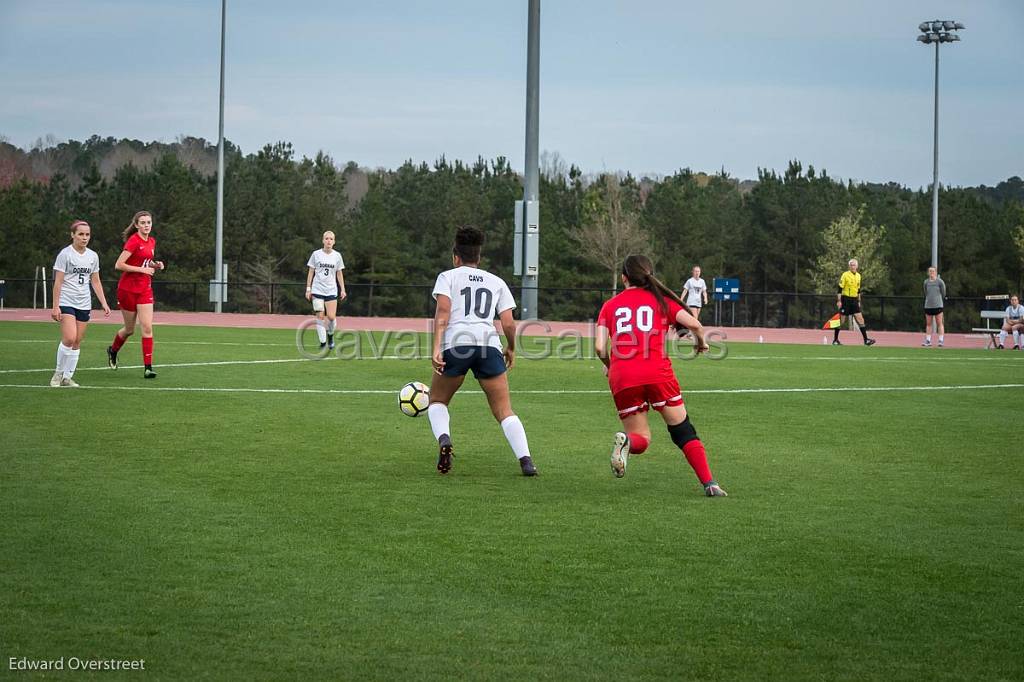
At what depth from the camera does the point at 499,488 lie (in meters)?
8.77

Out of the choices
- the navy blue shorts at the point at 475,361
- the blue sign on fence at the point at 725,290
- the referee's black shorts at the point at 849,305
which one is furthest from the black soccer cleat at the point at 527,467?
the blue sign on fence at the point at 725,290

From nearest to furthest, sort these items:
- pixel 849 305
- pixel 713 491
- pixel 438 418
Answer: pixel 713 491
pixel 438 418
pixel 849 305

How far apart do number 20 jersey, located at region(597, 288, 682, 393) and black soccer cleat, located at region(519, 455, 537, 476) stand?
40.6 inches

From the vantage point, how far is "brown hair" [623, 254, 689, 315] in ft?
28.2

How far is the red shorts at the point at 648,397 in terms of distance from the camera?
8.53 metres

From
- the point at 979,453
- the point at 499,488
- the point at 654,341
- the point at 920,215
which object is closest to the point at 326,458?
the point at 499,488

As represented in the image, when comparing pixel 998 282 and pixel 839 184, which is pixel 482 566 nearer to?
pixel 998 282

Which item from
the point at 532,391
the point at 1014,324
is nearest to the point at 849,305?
the point at 1014,324

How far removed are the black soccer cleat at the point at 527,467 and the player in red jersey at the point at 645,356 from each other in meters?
0.85

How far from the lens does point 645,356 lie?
857cm

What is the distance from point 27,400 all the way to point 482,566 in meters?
8.99

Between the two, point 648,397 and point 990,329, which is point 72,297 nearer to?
point 648,397

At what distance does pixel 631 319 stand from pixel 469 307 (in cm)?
133

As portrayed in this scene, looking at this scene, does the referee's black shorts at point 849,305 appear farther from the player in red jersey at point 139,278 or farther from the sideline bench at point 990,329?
the player in red jersey at point 139,278
